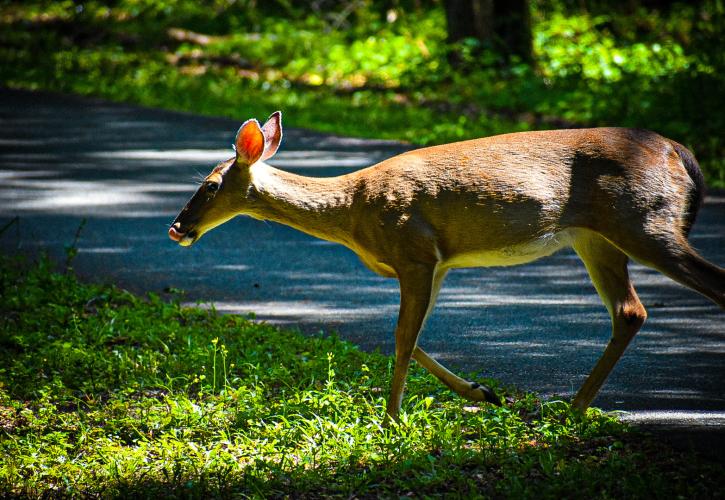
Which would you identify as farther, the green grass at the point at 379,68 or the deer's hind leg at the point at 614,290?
the green grass at the point at 379,68

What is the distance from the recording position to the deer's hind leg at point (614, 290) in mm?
5426

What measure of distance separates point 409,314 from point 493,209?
687 mm

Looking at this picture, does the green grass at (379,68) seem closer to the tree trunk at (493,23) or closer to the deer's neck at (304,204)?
the tree trunk at (493,23)

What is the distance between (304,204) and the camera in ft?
18.0

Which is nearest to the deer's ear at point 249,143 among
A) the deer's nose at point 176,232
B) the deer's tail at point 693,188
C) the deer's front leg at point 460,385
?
the deer's nose at point 176,232

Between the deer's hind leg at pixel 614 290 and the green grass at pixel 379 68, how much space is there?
5718mm

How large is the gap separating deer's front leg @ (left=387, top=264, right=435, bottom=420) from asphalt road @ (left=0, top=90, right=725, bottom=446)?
0.97m

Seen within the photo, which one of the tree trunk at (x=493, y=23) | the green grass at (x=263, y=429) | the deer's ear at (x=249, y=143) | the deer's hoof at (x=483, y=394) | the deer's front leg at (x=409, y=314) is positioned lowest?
the green grass at (x=263, y=429)

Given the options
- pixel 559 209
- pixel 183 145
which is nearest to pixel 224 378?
pixel 559 209

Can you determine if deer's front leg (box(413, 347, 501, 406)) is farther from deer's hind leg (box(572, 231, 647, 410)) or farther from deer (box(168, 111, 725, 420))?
deer's hind leg (box(572, 231, 647, 410))

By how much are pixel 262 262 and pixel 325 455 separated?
160 inches

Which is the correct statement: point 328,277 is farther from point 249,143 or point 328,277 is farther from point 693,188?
point 693,188

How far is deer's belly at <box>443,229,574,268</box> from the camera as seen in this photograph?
5.13m

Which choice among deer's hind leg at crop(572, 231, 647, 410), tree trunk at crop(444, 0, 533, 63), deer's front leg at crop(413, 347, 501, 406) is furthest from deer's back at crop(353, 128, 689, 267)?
tree trunk at crop(444, 0, 533, 63)
